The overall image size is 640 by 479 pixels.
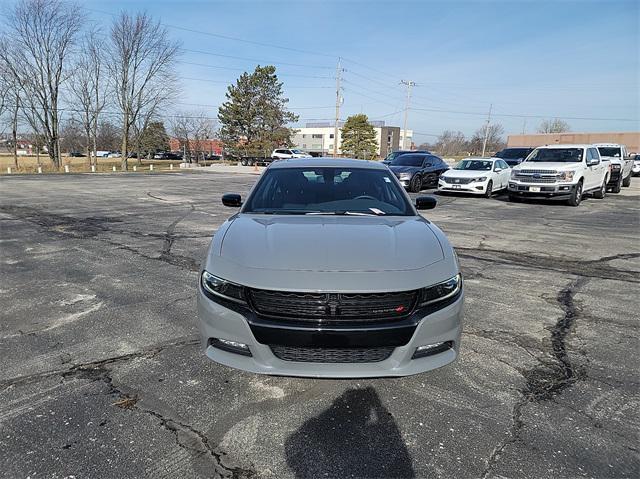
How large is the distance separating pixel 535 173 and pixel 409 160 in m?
5.46

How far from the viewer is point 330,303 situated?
2.42 meters

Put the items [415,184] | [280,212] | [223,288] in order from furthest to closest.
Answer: [415,184] < [280,212] < [223,288]

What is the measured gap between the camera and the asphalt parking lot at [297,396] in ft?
7.26

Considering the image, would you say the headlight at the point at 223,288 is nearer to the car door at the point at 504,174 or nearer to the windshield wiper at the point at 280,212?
the windshield wiper at the point at 280,212

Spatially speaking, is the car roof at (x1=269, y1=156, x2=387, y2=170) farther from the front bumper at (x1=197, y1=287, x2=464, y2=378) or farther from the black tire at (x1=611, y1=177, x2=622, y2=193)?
the black tire at (x1=611, y1=177, x2=622, y2=193)

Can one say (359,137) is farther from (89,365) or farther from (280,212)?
(89,365)

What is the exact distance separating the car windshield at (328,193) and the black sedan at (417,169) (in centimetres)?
1225

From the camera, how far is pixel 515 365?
327cm

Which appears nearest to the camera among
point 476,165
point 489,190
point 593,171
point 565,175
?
point 565,175

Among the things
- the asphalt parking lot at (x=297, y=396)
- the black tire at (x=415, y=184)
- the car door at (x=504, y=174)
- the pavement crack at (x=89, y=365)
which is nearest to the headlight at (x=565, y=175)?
the car door at (x=504, y=174)

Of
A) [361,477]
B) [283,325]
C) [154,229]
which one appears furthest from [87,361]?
[154,229]

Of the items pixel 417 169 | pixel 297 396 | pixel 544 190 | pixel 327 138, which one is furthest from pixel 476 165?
pixel 327 138

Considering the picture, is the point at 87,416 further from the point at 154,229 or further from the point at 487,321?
the point at 154,229

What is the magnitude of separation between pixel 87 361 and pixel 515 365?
133 inches
